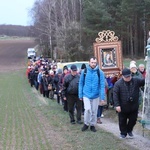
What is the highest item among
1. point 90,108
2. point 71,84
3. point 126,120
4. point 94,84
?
point 94,84

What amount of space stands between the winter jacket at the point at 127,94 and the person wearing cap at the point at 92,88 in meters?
0.95

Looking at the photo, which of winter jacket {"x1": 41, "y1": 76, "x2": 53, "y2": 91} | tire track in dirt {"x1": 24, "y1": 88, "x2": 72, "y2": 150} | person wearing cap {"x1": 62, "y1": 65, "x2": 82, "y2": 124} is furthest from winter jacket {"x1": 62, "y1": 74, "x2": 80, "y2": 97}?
winter jacket {"x1": 41, "y1": 76, "x2": 53, "y2": 91}

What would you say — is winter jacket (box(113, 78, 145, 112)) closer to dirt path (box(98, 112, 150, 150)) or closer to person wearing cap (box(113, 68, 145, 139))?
person wearing cap (box(113, 68, 145, 139))

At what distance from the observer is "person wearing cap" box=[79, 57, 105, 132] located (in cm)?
926

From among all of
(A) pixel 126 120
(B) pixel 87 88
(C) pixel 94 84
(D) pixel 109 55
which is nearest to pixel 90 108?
(B) pixel 87 88

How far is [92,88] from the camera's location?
30.5 feet

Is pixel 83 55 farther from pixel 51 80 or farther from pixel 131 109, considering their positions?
pixel 131 109

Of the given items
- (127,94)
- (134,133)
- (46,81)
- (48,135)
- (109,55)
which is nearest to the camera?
(127,94)

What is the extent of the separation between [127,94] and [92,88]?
1.24 m

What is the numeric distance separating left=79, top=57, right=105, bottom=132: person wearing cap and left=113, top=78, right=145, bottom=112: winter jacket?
3.12 ft

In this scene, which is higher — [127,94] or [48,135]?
[127,94]

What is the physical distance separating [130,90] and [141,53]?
1645 inches

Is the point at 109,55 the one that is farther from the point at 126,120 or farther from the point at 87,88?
the point at 126,120

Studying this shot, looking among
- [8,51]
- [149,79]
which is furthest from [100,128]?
[8,51]
